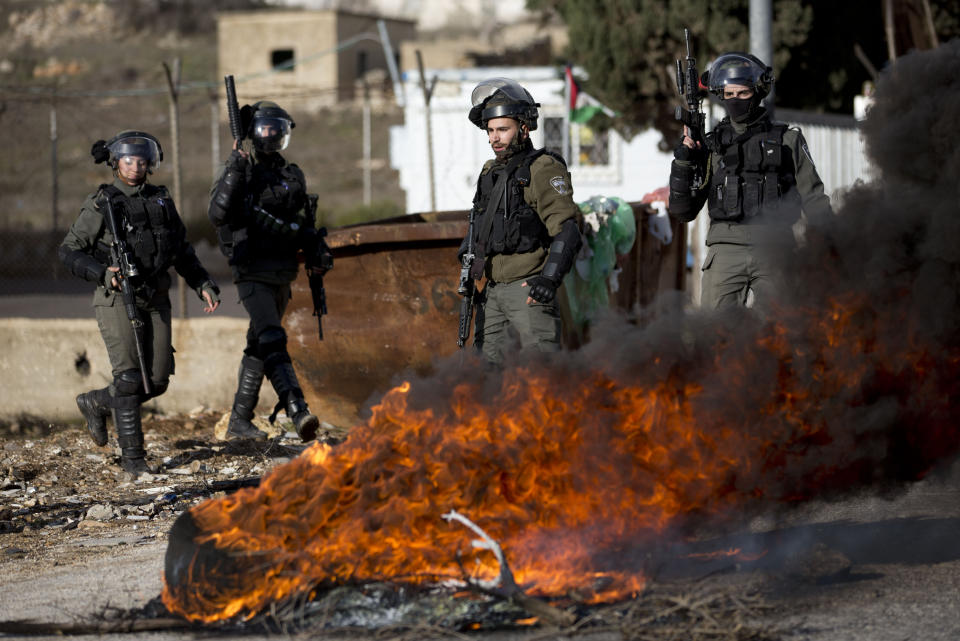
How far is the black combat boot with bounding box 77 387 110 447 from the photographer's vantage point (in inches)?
300

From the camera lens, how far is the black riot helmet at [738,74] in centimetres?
659

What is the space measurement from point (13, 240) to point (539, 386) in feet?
60.2

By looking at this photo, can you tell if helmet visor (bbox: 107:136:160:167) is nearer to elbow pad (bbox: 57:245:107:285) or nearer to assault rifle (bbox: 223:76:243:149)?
assault rifle (bbox: 223:76:243:149)

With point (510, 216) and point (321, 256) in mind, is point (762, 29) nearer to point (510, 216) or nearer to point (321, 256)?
point (321, 256)

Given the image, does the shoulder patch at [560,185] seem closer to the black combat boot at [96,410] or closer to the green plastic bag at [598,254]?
the green plastic bag at [598,254]

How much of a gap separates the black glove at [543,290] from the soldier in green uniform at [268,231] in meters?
1.92

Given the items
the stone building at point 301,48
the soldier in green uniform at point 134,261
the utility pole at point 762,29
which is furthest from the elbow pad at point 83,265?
the stone building at point 301,48

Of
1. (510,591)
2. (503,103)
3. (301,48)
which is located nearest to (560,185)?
(503,103)

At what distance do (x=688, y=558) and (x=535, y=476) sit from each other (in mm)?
824

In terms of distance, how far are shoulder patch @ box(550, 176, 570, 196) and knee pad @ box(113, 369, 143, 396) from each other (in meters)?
2.81

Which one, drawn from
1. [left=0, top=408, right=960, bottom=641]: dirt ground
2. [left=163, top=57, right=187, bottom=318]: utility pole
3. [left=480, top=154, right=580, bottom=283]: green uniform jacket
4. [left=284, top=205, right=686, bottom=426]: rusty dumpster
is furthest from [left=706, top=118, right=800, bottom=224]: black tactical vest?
[left=163, top=57, right=187, bottom=318]: utility pole

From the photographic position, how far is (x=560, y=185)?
6.34 m

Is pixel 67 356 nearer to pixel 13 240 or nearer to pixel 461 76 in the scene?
pixel 13 240

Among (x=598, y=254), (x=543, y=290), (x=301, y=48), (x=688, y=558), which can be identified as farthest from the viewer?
(x=301, y=48)
